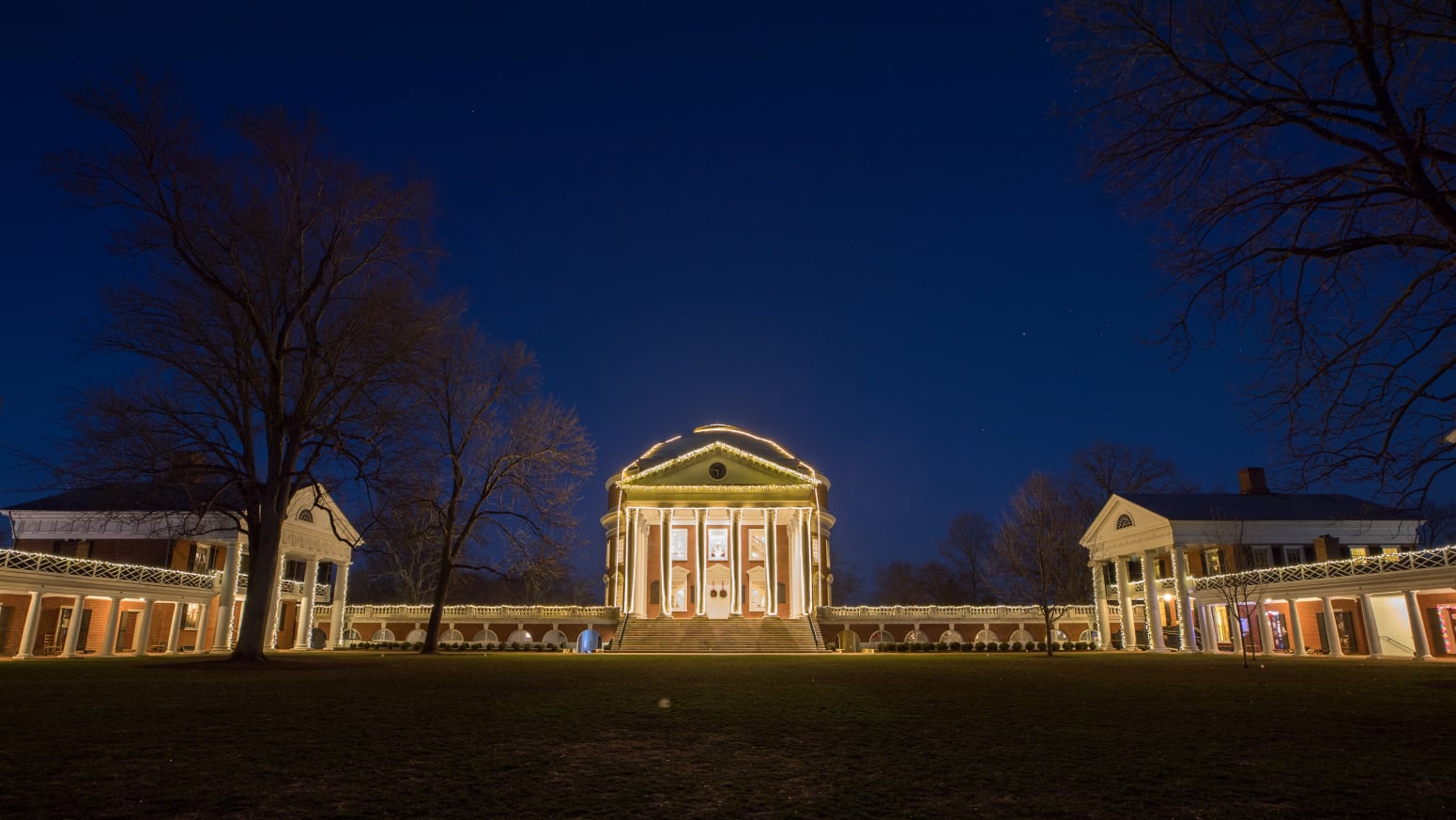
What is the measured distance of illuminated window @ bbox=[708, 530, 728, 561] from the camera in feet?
180

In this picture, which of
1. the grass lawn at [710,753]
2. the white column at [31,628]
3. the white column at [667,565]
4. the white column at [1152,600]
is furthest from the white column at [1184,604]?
the white column at [31,628]

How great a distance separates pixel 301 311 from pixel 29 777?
16513mm

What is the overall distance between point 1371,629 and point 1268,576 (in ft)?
13.5

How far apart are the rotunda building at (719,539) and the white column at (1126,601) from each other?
17.8 m

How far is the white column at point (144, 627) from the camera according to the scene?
32.0m

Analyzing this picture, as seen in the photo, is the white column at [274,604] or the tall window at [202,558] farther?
the tall window at [202,558]

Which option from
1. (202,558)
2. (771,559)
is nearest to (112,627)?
(202,558)

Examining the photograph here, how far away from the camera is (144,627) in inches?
1275

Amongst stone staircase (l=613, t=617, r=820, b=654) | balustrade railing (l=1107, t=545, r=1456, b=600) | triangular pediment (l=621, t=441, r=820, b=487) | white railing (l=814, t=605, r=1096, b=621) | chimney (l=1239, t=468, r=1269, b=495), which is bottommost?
stone staircase (l=613, t=617, r=820, b=654)

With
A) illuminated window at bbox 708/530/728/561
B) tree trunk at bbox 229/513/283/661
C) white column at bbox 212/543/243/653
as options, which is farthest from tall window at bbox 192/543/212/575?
illuminated window at bbox 708/530/728/561

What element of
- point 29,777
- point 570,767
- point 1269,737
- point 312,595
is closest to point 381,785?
point 570,767

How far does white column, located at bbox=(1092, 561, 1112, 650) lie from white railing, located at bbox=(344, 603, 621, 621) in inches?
1146

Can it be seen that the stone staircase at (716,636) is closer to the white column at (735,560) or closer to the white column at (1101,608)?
the white column at (735,560)

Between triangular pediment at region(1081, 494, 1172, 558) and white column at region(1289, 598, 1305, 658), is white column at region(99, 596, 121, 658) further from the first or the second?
triangular pediment at region(1081, 494, 1172, 558)
